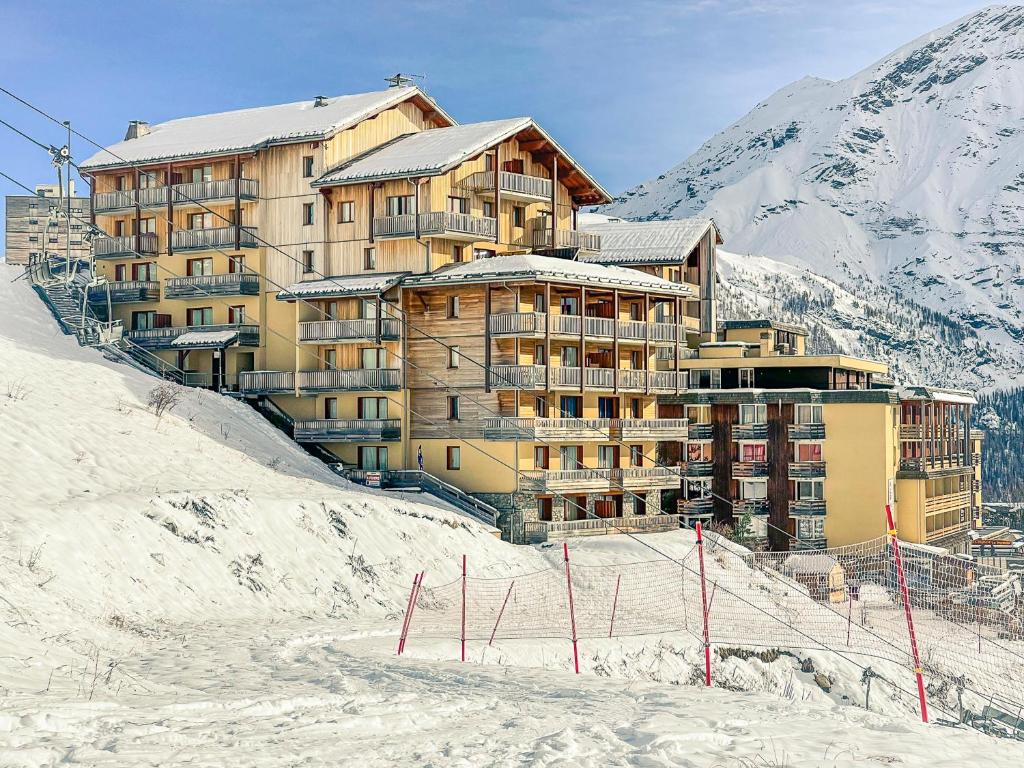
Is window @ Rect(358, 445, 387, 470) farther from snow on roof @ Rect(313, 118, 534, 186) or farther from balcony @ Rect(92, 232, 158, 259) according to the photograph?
balcony @ Rect(92, 232, 158, 259)

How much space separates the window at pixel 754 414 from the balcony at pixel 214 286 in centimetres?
2743

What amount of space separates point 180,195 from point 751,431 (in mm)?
33770

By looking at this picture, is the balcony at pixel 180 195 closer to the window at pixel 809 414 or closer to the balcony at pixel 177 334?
the balcony at pixel 177 334

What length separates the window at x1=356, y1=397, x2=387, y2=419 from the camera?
64062 mm

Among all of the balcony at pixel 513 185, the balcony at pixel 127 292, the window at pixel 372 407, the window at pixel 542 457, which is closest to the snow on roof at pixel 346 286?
the window at pixel 372 407

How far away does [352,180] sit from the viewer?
65.7 m

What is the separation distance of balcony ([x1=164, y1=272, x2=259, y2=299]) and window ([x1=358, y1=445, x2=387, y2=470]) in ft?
38.7

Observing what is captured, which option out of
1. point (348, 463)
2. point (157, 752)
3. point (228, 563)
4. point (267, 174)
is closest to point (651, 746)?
point (157, 752)

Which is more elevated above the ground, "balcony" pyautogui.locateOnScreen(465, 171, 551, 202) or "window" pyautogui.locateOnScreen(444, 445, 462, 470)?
"balcony" pyautogui.locateOnScreen(465, 171, 551, 202)

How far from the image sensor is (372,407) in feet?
211

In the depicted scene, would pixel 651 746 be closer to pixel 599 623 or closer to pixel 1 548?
pixel 1 548

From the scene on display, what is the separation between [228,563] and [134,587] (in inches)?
204

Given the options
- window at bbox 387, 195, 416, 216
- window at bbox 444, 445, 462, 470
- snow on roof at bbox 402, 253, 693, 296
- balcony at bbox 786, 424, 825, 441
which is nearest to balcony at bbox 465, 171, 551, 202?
window at bbox 387, 195, 416, 216

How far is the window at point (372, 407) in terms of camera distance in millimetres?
64062
